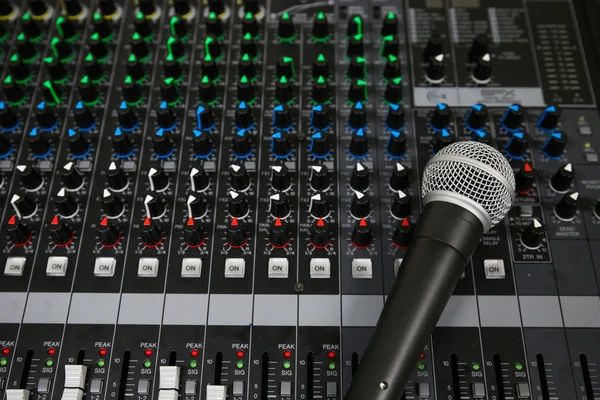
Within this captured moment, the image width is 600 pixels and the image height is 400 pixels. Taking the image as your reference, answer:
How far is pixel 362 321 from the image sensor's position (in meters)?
2.18

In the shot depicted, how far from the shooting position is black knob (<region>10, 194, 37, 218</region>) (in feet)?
7.64

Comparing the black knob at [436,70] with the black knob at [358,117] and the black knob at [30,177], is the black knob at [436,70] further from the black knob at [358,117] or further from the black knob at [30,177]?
the black knob at [30,177]

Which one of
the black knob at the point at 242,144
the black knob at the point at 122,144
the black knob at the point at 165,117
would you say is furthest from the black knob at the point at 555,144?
the black knob at the point at 122,144

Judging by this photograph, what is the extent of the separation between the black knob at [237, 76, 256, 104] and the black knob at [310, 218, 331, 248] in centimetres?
66

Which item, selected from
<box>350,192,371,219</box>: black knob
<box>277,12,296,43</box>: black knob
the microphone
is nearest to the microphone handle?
the microphone

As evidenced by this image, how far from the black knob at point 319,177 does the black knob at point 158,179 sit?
572mm

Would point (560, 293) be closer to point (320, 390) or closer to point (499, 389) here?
point (499, 389)

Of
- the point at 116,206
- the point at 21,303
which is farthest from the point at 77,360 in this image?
the point at 116,206

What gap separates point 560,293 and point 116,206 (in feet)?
5.46

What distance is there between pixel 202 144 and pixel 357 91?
68 centimetres

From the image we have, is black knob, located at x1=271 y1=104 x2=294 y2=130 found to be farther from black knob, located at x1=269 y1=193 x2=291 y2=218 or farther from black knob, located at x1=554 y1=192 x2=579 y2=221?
black knob, located at x1=554 y1=192 x2=579 y2=221

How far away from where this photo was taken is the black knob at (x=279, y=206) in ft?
7.54

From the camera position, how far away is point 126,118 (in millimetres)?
2521

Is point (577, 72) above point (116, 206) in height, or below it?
above
